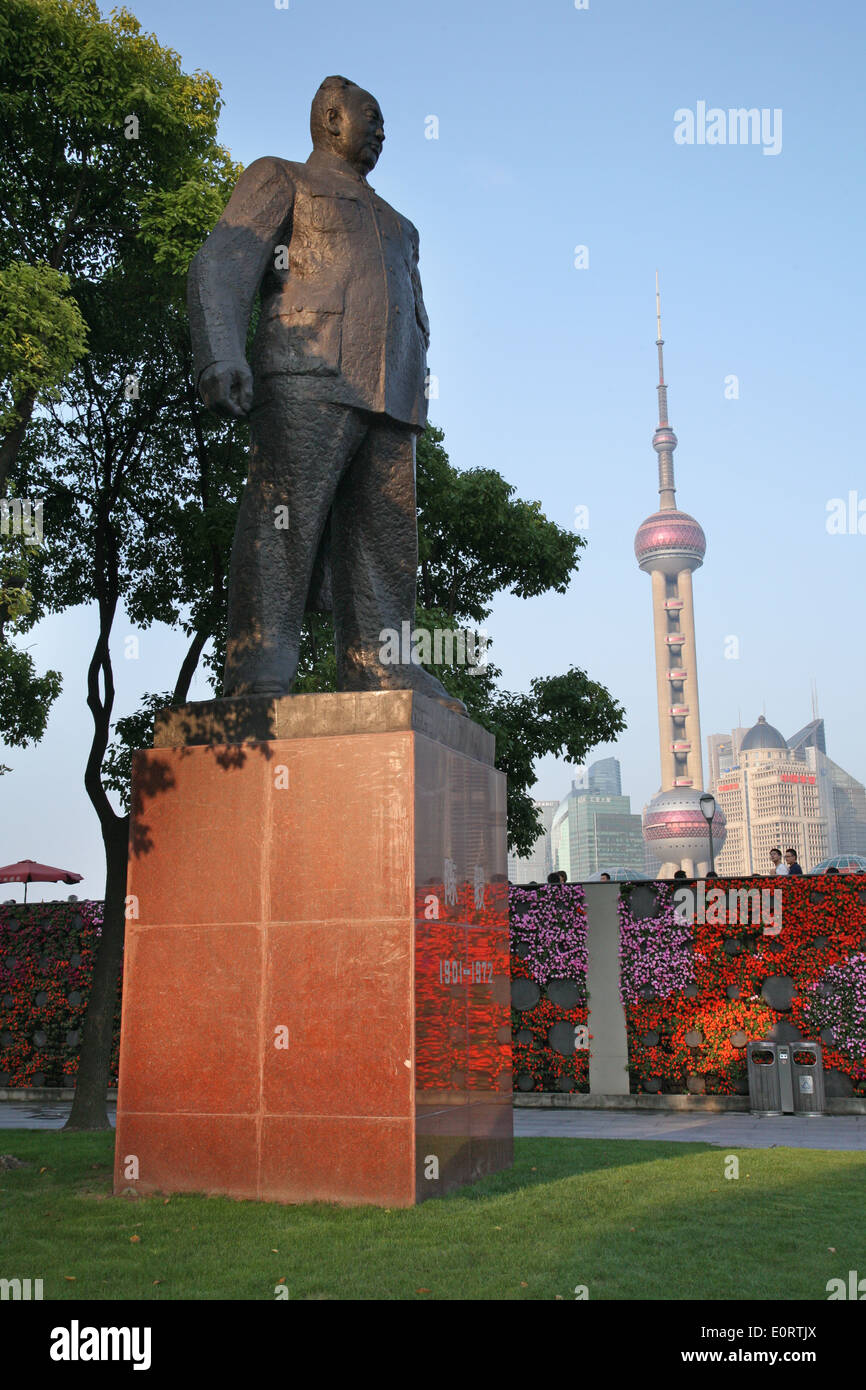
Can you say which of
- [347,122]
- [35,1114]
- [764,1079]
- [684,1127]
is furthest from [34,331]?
[764,1079]

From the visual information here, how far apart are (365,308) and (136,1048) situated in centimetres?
400

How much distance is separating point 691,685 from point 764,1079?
518 ft

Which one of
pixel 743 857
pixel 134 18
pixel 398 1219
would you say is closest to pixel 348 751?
pixel 398 1219

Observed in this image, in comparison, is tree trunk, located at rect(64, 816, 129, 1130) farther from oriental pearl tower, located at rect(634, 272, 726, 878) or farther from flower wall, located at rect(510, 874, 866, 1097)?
oriental pearl tower, located at rect(634, 272, 726, 878)

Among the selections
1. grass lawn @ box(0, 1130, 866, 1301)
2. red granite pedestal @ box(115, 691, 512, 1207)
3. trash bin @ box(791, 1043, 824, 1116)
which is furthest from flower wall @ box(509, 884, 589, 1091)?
red granite pedestal @ box(115, 691, 512, 1207)

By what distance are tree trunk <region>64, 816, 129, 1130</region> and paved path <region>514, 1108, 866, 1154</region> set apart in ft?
13.1

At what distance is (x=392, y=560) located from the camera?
7.21 m

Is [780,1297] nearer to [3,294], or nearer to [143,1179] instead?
[143,1179]

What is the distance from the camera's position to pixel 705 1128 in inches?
463

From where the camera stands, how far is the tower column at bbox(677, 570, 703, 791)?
164375mm

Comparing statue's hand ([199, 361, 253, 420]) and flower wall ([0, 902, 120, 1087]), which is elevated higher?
statue's hand ([199, 361, 253, 420])

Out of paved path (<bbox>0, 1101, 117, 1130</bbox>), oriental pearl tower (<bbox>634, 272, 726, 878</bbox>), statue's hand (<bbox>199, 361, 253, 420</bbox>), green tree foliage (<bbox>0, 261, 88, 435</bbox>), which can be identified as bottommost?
paved path (<bbox>0, 1101, 117, 1130</bbox>)

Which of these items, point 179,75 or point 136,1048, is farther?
point 179,75

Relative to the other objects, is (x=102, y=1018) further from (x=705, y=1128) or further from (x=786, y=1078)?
(x=786, y=1078)
